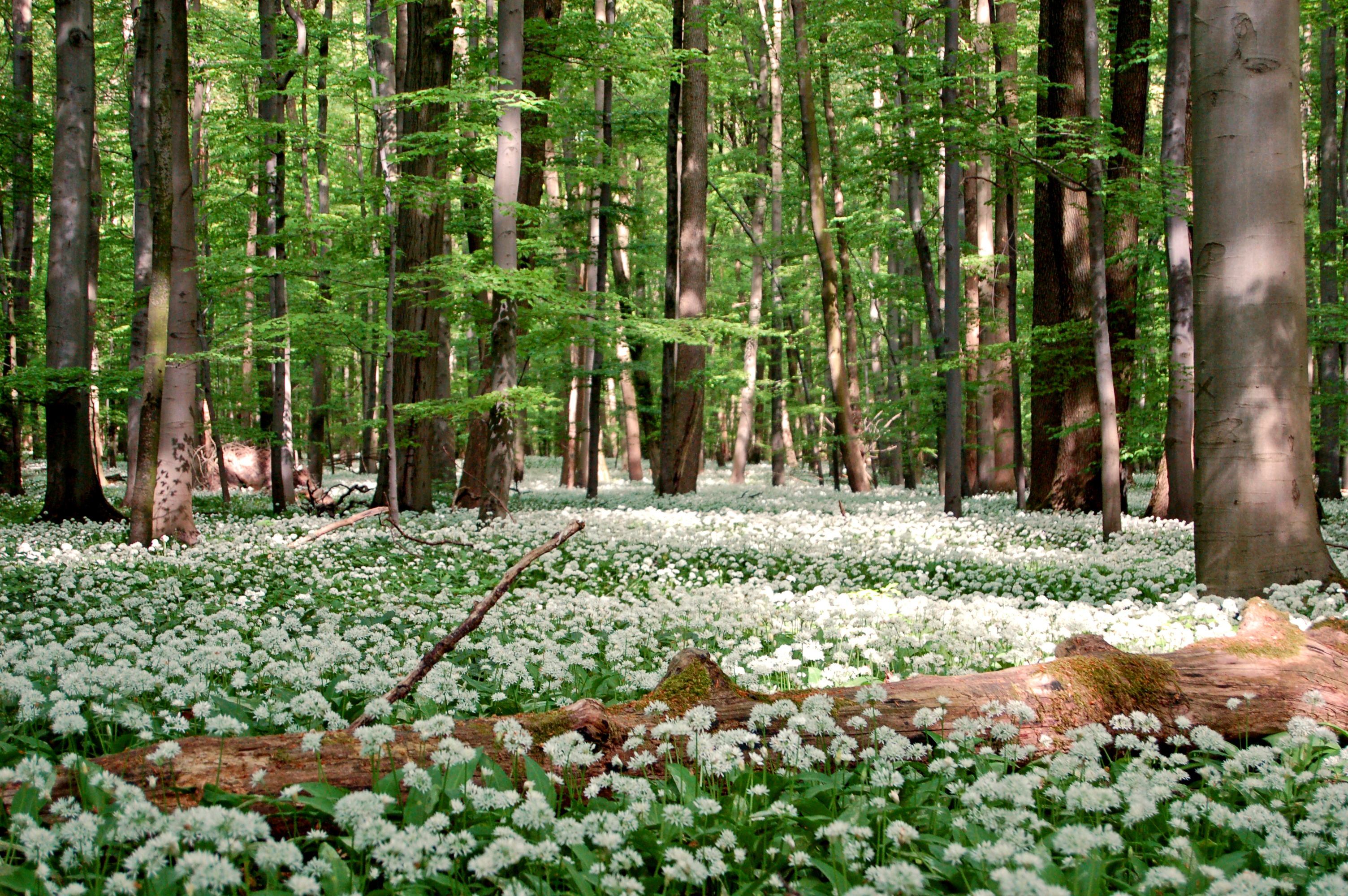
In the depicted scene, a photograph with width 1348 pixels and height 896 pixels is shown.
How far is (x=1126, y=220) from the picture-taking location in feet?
42.0

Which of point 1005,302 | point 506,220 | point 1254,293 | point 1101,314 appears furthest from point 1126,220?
point 506,220

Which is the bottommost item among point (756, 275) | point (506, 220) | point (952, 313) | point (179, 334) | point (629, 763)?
point (629, 763)

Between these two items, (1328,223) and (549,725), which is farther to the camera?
(1328,223)

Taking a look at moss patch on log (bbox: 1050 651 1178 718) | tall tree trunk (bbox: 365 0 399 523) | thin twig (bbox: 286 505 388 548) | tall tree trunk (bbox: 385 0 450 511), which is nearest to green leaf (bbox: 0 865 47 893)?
moss patch on log (bbox: 1050 651 1178 718)

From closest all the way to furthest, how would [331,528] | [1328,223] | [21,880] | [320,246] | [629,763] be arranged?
[21,880] < [629,763] < [331,528] < [320,246] < [1328,223]

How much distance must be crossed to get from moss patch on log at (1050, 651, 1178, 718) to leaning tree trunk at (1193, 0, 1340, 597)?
299 cm

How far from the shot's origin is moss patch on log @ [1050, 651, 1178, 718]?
328 centimetres

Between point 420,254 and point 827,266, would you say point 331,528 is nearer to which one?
point 420,254

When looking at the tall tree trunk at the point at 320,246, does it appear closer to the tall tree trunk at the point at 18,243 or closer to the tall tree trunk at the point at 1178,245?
the tall tree trunk at the point at 18,243

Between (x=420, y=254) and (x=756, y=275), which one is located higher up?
(x=756, y=275)

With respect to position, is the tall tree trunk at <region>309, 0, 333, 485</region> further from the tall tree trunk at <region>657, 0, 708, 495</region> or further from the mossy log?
the mossy log

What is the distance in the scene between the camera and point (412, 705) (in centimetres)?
380

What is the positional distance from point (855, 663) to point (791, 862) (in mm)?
2487

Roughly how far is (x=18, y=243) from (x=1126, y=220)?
20.8 m
